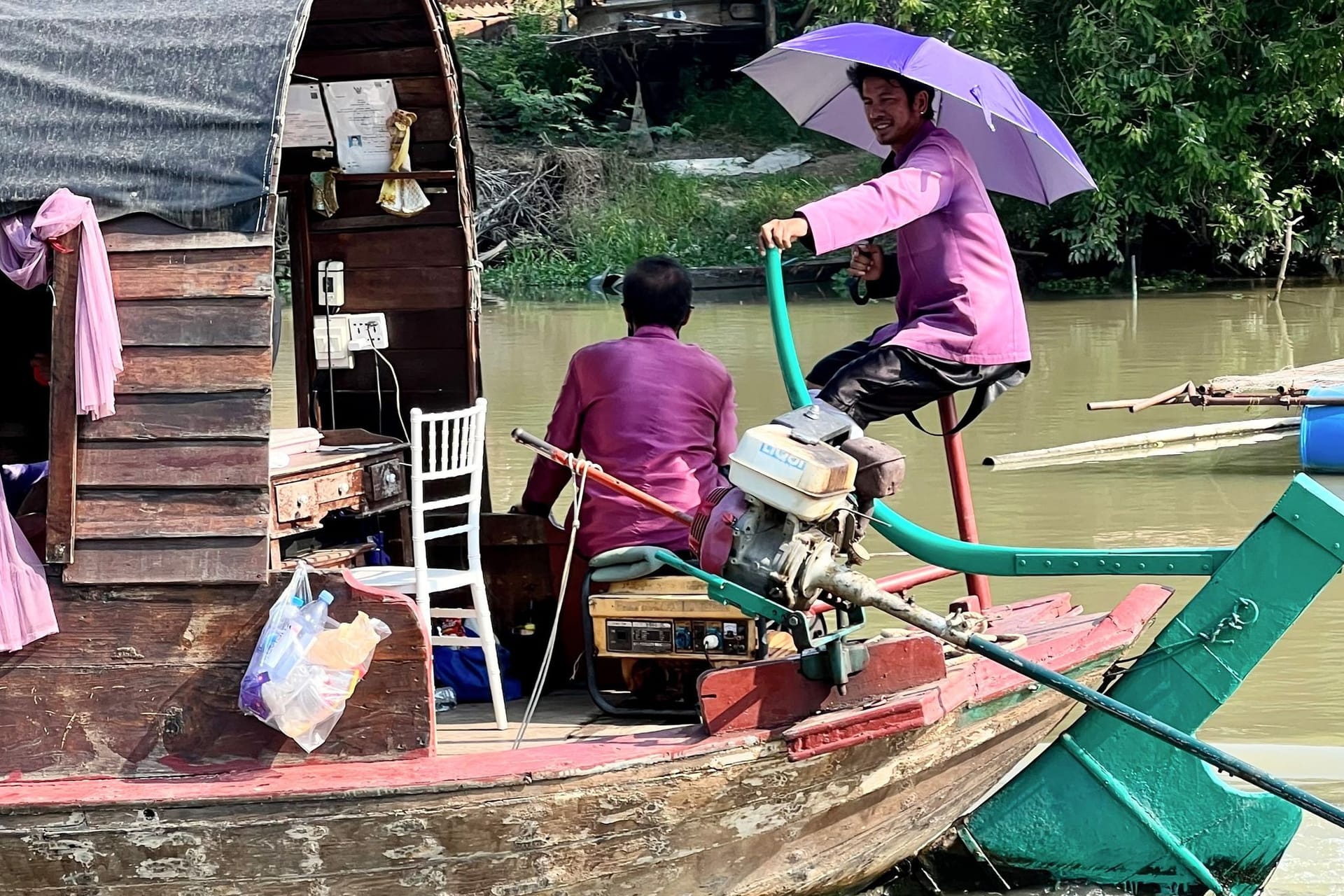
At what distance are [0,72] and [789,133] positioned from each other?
24.8 metres

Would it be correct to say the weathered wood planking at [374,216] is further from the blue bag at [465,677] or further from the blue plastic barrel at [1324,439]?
the blue plastic barrel at [1324,439]

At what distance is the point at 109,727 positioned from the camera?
381 centimetres

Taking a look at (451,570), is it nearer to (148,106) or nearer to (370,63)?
(148,106)

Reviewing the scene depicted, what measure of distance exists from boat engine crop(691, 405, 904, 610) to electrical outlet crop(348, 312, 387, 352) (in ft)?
6.68

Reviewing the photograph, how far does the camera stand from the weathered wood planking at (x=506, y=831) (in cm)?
363

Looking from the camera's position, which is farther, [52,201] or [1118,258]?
[1118,258]

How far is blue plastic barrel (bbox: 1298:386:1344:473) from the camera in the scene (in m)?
Result: 8.59

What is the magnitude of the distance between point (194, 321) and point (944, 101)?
2.51 meters

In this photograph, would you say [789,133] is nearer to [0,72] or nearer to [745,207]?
[745,207]

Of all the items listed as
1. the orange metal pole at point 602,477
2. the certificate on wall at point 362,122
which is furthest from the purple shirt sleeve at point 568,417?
the certificate on wall at point 362,122

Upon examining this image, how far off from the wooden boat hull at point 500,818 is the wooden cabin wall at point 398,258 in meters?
2.02

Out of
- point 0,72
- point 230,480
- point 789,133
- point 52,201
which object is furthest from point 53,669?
point 789,133

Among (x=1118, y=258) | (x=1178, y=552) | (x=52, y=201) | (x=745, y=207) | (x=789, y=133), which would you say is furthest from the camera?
(x=789, y=133)

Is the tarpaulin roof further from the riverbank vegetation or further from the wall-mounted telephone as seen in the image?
the riverbank vegetation
